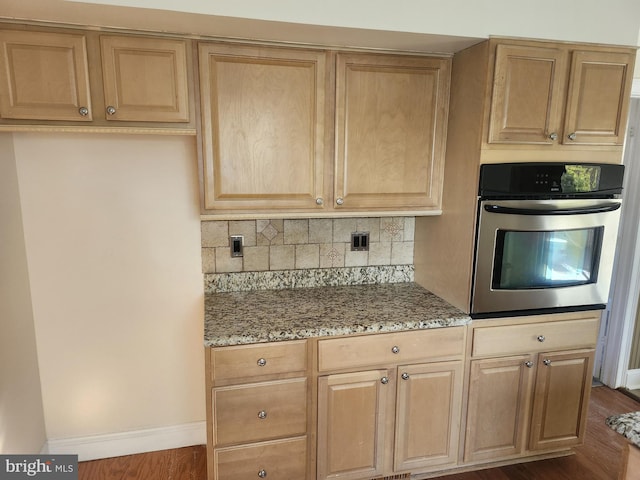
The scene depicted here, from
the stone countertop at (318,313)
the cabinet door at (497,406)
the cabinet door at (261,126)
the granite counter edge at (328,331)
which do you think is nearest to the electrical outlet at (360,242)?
the stone countertop at (318,313)

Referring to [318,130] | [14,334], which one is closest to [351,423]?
[318,130]

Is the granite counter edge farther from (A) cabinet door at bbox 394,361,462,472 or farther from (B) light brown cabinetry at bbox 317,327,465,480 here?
(A) cabinet door at bbox 394,361,462,472

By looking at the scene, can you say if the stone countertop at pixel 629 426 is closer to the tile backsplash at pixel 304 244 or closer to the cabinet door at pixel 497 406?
the cabinet door at pixel 497 406

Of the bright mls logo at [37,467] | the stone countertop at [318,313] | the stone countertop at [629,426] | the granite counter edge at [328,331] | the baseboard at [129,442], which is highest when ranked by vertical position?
the stone countertop at [629,426]

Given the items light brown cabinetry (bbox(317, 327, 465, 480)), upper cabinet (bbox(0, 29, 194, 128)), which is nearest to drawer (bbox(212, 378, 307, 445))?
light brown cabinetry (bbox(317, 327, 465, 480))

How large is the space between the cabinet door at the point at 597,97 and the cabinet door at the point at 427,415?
1.25 metres

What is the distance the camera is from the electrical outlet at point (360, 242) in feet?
7.90

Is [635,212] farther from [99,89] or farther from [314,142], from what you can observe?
[99,89]

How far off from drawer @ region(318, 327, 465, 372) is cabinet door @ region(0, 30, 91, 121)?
143 centimetres

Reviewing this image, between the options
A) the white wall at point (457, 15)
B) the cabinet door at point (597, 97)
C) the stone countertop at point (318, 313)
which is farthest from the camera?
the cabinet door at point (597, 97)

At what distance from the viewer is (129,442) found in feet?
7.68

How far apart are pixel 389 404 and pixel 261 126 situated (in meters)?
1.41

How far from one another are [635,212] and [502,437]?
6.10ft

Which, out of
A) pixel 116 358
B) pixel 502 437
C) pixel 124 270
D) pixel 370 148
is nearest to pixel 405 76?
pixel 370 148
